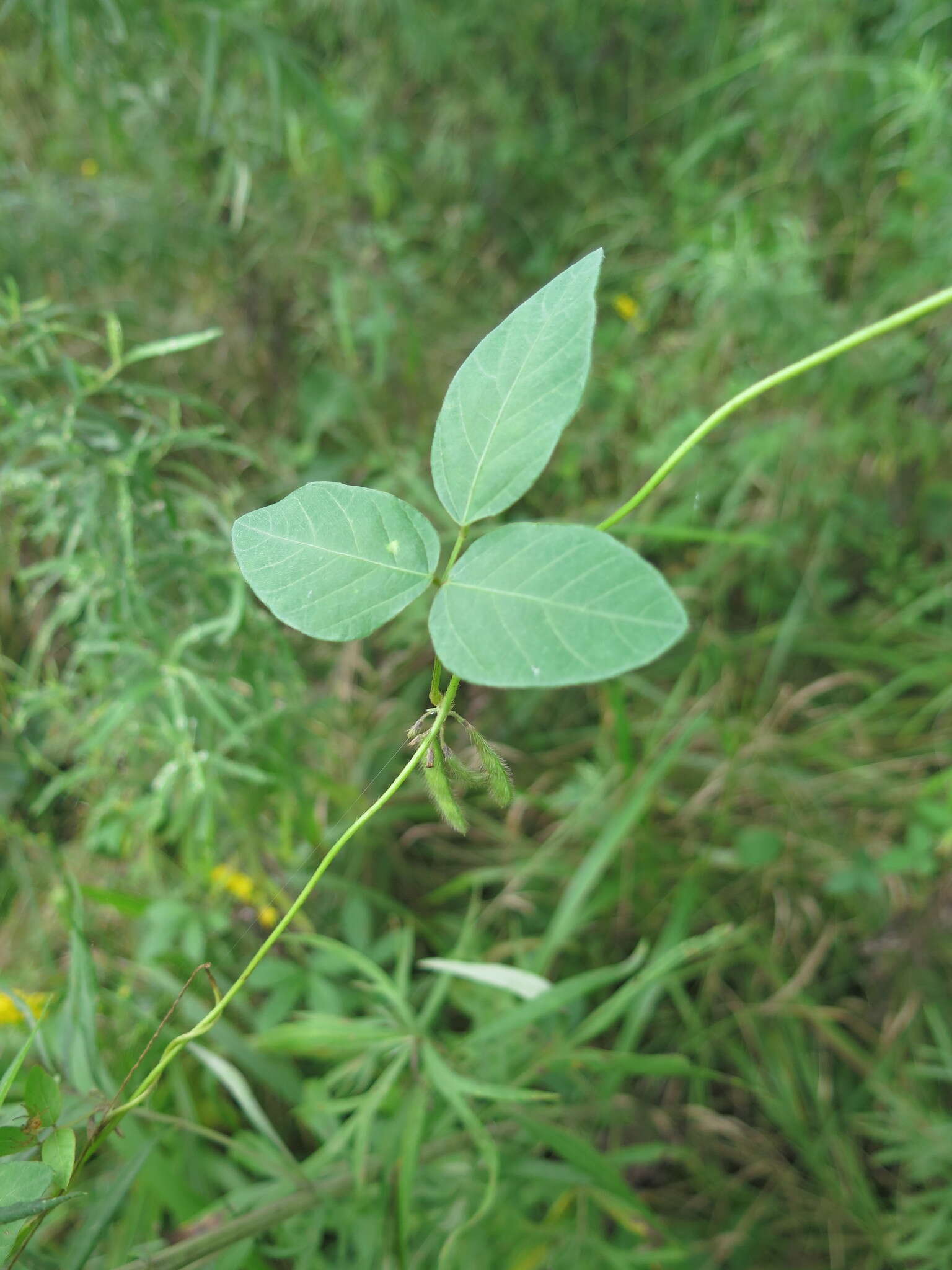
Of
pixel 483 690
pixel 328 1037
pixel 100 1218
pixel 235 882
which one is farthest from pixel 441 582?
pixel 483 690

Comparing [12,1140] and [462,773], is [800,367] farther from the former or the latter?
[12,1140]

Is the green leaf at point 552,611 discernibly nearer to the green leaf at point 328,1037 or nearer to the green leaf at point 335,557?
the green leaf at point 335,557

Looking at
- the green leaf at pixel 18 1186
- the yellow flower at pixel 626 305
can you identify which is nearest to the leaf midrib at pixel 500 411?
the green leaf at pixel 18 1186

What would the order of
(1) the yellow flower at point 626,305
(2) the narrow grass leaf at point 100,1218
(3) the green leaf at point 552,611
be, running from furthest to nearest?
1. (1) the yellow flower at point 626,305
2. (2) the narrow grass leaf at point 100,1218
3. (3) the green leaf at point 552,611

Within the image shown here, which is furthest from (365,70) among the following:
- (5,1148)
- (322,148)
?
(5,1148)

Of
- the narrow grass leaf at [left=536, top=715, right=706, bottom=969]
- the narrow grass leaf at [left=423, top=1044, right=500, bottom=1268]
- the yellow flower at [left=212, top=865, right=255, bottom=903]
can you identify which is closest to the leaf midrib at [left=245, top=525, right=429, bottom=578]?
the narrow grass leaf at [left=423, top=1044, right=500, bottom=1268]

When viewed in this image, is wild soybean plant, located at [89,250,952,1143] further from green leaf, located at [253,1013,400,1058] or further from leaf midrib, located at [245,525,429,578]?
green leaf, located at [253,1013,400,1058]

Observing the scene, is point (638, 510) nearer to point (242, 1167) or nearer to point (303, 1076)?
point (303, 1076)
